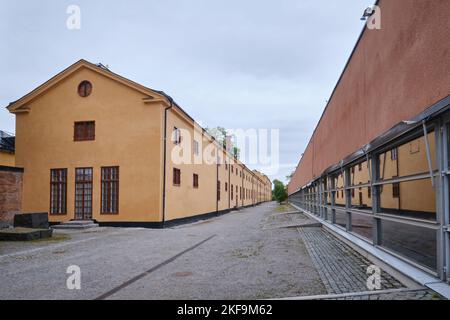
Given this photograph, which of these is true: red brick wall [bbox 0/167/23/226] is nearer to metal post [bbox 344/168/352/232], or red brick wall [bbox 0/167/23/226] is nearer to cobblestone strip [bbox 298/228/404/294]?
cobblestone strip [bbox 298/228/404/294]

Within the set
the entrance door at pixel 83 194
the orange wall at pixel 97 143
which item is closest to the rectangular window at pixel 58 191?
the orange wall at pixel 97 143

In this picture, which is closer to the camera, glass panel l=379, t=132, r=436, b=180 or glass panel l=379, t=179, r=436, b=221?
glass panel l=379, t=132, r=436, b=180

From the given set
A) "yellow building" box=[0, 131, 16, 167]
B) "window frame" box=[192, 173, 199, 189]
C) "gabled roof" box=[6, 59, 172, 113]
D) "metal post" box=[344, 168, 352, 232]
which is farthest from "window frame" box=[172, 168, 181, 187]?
"yellow building" box=[0, 131, 16, 167]

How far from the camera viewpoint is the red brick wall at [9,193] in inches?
584

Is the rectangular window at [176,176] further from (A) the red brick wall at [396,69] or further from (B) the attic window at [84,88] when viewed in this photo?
(A) the red brick wall at [396,69]

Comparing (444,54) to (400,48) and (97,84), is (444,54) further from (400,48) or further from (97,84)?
(97,84)

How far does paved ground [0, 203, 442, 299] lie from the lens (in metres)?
5.08

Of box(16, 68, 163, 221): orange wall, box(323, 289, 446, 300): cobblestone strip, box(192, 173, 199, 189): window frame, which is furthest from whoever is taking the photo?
box(192, 173, 199, 189): window frame

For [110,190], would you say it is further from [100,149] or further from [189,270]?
[189,270]

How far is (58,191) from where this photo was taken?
18.1 m

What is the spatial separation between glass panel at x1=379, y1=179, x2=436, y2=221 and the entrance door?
1511 centimetres

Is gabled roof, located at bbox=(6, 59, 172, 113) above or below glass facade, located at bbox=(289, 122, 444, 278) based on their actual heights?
above

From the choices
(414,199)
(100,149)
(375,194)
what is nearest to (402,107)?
(375,194)
